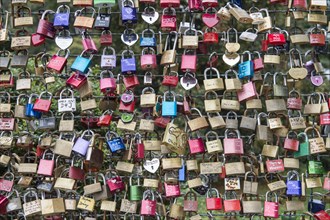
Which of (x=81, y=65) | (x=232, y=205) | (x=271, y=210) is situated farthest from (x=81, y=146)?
(x=271, y=210)

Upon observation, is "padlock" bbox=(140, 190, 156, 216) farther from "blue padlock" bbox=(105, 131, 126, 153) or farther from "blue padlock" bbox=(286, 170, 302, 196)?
"blue padlock" bbox=(286, 170, 302, 196)

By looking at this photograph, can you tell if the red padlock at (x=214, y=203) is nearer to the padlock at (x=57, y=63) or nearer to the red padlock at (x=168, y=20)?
the red padlock at (x=168, y=20)

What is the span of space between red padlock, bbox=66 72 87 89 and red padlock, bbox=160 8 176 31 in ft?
2.01

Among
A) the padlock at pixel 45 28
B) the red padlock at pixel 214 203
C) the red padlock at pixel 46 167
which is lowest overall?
the red padlock at pixel 214 203

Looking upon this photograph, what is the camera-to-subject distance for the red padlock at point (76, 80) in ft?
11.3

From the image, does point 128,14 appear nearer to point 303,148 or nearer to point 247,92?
point 247,92

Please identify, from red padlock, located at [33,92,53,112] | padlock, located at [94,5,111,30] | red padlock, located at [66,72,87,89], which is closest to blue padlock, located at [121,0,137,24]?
padlock, located at [94,5,111,30]

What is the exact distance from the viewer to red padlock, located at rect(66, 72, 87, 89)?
135 inches

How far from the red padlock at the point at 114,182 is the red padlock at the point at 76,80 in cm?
60

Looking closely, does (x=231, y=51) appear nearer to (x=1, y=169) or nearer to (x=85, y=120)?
(x=85, y=120)

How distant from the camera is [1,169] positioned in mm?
4578

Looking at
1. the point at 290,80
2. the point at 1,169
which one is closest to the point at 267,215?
the point at 290,80

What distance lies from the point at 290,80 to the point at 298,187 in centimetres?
71

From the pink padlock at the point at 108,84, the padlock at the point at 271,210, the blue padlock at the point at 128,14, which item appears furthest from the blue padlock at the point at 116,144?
the padlock at the point at 271,210
